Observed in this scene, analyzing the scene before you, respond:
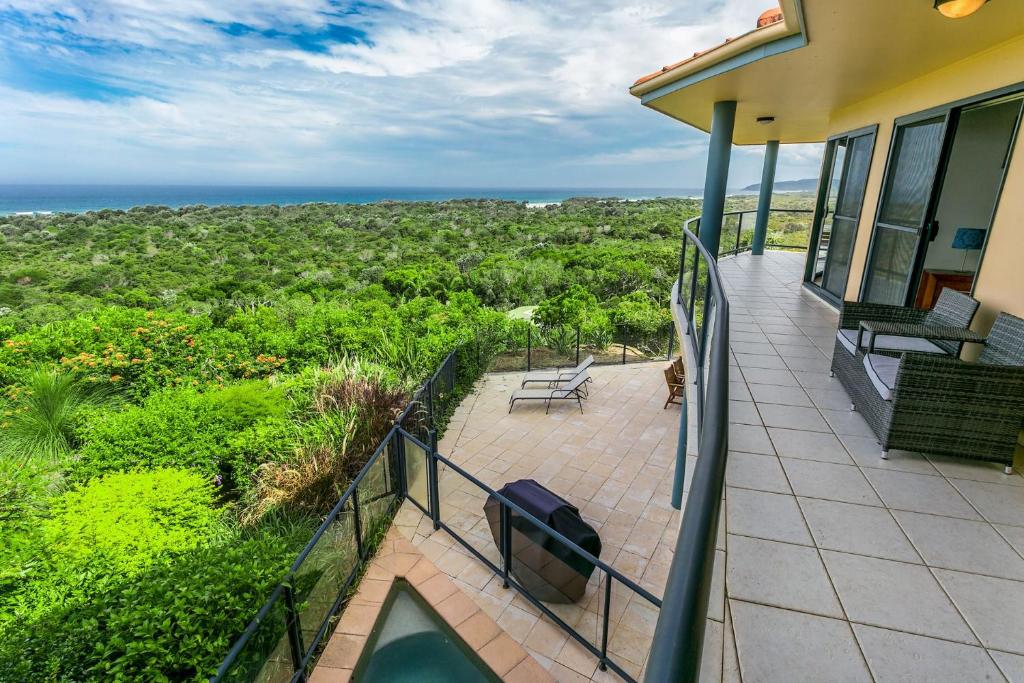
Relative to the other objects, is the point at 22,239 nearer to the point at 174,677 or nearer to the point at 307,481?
the point at 307,481

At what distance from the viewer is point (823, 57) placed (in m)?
4.26

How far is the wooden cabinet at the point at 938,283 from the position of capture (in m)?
5.13

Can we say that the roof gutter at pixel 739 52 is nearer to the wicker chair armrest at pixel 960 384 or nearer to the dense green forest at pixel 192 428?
the wicker chair armrest at pixel 960 384

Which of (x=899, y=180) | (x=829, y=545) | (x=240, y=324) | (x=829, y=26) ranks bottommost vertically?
(x=240, y=324)

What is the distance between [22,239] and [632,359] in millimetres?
48493

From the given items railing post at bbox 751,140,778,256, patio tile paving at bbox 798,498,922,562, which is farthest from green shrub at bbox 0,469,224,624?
railing post at bbox 751,140,778,256

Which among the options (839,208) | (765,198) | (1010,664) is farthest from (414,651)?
(765,198)

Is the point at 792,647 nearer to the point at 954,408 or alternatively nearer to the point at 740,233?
the point at 954,408

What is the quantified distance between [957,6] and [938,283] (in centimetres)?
357

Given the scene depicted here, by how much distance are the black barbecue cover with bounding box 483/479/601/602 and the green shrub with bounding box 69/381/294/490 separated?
3.69 meters

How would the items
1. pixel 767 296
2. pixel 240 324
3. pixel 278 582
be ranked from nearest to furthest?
pixel 278 582 < pixel 767 296 < pixel 240 324

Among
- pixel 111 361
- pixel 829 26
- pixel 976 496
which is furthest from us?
pixel 111 361

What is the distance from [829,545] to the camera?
6.86 ft

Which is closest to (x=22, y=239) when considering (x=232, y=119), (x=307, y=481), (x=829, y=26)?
(x=232, y=119)
